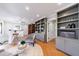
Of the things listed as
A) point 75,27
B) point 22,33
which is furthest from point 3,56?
point 75,27

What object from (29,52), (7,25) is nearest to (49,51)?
(29,52)

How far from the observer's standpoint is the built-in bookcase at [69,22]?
347 cm

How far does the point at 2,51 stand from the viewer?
3.02 metres

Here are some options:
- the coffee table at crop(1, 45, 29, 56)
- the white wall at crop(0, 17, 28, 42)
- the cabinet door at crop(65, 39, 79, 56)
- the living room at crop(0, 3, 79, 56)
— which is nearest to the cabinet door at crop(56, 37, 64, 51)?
the cabinet door at crop(65, 39, 79, 56)

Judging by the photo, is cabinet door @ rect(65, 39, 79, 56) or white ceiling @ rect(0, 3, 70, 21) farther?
cabinet door @ rect(65, 39, 79, 56)

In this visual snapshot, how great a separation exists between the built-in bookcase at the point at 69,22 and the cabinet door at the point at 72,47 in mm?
234

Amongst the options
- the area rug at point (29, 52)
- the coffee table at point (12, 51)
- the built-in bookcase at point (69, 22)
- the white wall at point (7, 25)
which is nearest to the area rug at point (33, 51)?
the area rug at point (29, 52)

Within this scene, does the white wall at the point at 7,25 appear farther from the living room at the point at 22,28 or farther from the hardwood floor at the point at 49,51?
the hardwood floor at the point at 49,51

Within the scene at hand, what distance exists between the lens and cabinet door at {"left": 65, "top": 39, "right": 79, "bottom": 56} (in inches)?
124

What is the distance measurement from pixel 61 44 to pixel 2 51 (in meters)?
2.29

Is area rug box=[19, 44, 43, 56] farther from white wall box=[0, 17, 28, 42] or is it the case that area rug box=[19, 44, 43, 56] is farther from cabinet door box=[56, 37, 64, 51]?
cabinet door box=[56, 37, 64, 51]

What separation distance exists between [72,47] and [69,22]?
3.38 ft

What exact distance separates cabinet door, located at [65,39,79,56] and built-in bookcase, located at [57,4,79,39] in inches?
9.2

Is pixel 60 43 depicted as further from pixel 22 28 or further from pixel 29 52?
pixel 22 28
